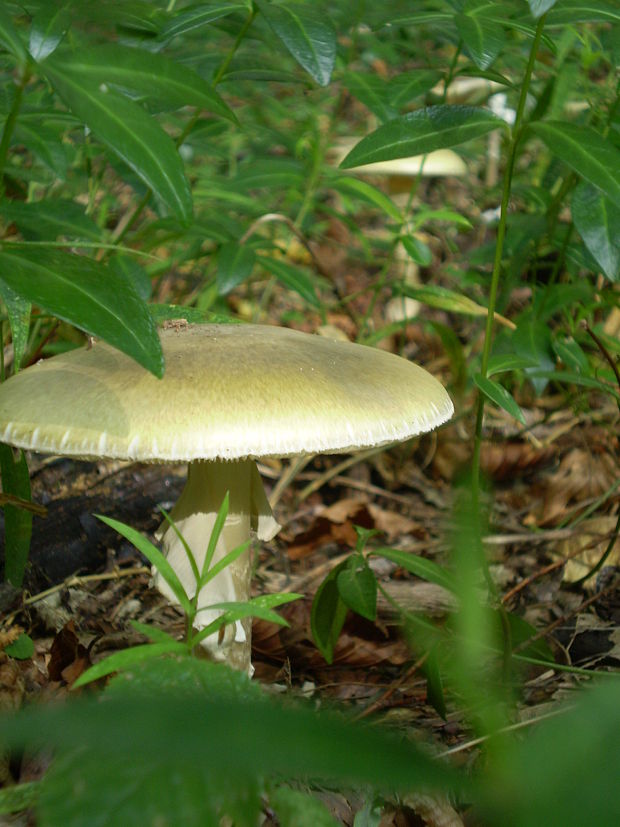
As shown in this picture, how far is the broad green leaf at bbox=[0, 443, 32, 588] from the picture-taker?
1918mm

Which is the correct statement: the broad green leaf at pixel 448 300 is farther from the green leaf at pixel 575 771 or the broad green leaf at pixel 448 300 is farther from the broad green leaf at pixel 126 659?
the green leaf at pixel 575 771

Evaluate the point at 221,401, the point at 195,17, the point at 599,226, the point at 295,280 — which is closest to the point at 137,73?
the point at 221,401

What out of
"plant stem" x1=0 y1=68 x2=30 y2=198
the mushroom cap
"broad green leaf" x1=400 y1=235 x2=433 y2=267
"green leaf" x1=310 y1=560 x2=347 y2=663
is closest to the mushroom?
the mushroom cap

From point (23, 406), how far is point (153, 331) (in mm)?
330

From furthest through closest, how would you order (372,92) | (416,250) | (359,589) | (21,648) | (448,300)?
(416,250) → (448,300) → (372,92) → (21,648) → (359,589)

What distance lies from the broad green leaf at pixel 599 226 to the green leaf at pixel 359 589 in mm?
916

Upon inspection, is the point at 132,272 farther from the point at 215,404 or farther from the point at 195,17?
the point at 215,404

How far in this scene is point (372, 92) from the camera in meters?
2.64

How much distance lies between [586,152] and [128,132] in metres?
0.97

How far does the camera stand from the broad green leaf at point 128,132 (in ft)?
4.00

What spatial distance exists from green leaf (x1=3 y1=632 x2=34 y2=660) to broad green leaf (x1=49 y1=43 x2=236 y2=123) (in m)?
1.40

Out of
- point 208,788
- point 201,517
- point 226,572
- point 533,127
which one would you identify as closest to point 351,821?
point 226,572

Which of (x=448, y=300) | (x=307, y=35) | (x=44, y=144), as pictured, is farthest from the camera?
(x=448, y=300)

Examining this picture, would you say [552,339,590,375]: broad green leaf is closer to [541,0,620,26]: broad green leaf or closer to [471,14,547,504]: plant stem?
[471,14,547,504]: plant stem
